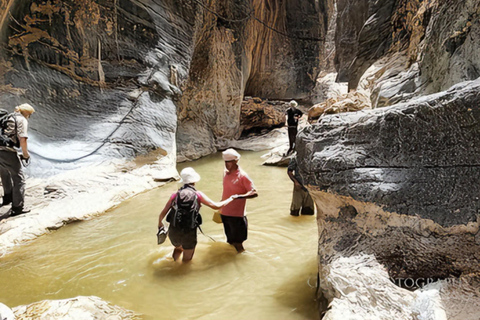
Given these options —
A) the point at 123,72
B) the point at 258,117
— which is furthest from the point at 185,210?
the point at 258,117

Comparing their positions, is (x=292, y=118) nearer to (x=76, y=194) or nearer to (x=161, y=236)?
(x=76, y=194)

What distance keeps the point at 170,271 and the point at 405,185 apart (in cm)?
228

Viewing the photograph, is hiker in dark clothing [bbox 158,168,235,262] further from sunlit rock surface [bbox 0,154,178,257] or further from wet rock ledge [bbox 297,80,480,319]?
sunlit rock surface [bbox 0,154,178,257]

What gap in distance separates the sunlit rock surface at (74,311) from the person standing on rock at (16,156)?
2720 mm

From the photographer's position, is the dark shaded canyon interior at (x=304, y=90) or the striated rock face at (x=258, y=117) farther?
the striated rock face at (x=258, y=117)

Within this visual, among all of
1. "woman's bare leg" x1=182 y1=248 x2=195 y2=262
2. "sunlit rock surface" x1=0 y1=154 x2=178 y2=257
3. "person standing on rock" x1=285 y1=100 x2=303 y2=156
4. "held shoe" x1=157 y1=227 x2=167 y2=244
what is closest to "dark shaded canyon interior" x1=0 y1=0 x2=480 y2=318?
"sunlit rock surface" x1=0 y1=154 x2=178 y2=257

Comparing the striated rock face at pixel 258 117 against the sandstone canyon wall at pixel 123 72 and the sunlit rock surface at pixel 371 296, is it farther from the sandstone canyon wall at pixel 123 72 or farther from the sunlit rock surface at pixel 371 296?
the sunlit rock surface at pixel 371 296

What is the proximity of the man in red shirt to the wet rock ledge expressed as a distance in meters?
1.06

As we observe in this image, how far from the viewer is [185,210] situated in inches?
122

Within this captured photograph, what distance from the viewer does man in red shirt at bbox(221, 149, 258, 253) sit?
11.3ft

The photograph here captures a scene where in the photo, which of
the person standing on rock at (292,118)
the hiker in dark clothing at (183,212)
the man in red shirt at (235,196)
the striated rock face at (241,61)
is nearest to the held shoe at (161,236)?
the hiker in dark clothing at (183,212)

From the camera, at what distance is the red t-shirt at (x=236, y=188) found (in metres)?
3.46

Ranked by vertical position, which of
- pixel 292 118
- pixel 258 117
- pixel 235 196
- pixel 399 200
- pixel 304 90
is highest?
pixel 304 90

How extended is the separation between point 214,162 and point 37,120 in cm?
473
